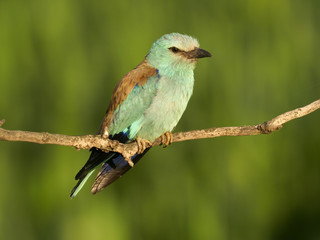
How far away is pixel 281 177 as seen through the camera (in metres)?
4.13

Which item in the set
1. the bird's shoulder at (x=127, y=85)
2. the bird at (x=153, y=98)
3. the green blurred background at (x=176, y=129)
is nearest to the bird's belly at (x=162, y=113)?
the bird at (x=153, y=98)

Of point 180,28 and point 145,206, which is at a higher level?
point 180,28

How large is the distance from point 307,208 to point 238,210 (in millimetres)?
500

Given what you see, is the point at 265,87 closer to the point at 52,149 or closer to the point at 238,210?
the point at 238,210

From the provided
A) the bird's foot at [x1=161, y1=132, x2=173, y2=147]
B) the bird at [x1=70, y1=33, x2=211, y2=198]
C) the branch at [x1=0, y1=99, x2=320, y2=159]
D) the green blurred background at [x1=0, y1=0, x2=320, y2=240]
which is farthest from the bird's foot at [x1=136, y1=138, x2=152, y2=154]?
the green blurred background at [x1=0, y1=0, x2=320, y2=240]

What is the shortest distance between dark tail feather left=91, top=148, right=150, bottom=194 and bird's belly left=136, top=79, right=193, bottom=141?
142 millimetres

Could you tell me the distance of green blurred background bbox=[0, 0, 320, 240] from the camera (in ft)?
12.6

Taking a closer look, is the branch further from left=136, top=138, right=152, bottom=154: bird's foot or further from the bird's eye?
the bird's eye

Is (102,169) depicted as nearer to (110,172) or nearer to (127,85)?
(110,172)

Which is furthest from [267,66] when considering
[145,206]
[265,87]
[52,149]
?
[52,149]

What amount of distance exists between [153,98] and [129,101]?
0.12m

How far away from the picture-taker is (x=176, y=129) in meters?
3.88

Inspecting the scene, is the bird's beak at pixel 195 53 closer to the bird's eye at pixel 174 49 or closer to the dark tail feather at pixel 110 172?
the bird's eye at pixel 174 49

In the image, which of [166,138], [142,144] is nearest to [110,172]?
[142,144]
